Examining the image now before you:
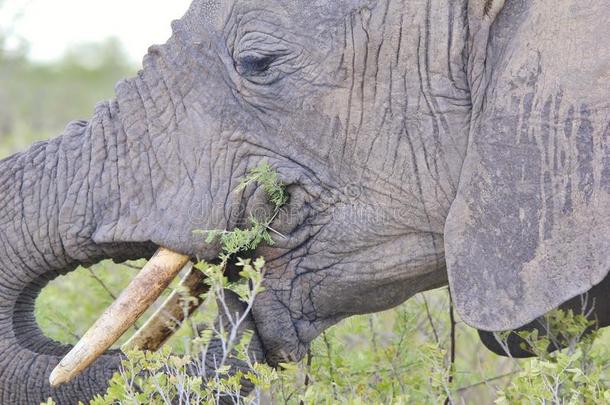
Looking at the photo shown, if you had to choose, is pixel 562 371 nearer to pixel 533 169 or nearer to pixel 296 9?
pixel 533 169

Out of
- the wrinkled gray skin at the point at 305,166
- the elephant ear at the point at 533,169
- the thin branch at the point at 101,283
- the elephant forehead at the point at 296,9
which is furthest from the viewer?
the thin branch at the point at 101,283

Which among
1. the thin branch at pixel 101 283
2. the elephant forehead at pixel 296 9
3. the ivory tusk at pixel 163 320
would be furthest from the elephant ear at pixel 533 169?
the thin branch at pixel 101 283

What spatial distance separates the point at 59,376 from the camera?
10.3 feet

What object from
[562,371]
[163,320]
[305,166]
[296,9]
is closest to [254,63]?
[296,9]

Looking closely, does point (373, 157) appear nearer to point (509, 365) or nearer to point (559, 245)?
point (559, 245)

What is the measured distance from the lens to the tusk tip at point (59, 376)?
3.13 metres

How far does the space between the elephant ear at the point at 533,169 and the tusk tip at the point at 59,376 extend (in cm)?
101

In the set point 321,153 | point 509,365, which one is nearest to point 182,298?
point 321,153

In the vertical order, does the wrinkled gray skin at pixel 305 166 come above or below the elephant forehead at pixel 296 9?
below

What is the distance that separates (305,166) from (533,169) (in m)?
0.64

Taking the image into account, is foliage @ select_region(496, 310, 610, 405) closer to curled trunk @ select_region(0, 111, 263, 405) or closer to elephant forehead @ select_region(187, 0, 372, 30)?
curled trunk @ select_region(0, 111, 263, 405)

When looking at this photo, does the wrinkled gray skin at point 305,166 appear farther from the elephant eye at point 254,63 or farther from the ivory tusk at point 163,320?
the ivory tusk at point 163,320

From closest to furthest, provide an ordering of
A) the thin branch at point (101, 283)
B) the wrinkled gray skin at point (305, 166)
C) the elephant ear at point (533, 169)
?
the elephant ear at point (533, 169) < the wrinkled gray skin at point (305, 166) < the thin branch at point (101, 283)

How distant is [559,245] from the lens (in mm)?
2969
